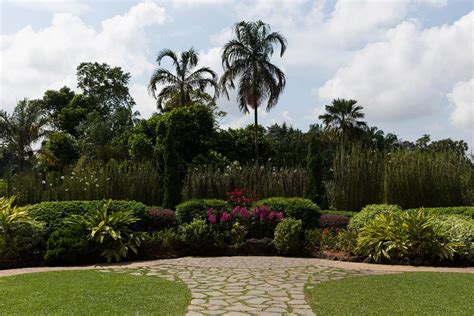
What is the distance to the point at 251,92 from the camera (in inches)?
882

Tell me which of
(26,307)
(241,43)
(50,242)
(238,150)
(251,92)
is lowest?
(26,307)

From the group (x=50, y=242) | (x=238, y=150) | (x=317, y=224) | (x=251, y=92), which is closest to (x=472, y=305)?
(x=317, y=224)

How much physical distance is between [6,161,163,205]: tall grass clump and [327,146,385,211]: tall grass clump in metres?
5.77

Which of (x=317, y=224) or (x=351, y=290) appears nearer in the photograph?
(x=351, y=290)

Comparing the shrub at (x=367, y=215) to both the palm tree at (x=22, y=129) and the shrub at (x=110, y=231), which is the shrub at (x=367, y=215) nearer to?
the shrub at (x=110, y=231)

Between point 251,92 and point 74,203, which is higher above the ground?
point 251,92

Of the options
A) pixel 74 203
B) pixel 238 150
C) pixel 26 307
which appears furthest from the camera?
pixel 238 150

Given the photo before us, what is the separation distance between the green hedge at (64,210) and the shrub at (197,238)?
110 cm

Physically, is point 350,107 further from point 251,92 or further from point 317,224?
point 317,224

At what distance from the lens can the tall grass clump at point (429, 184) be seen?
46.7 ft

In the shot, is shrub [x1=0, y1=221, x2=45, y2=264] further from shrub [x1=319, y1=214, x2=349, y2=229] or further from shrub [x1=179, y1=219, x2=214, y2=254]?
shrub [x1=319, y1=214, x2=349, y2=229]

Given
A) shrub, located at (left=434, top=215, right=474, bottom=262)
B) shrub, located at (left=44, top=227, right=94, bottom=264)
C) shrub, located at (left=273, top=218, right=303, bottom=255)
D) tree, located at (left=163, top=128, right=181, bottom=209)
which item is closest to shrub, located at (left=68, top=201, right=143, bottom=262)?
shrub, located at (left=44, top=227, right=94, bottom=264)

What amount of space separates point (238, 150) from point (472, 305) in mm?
20312

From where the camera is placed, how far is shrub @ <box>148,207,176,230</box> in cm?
1145
